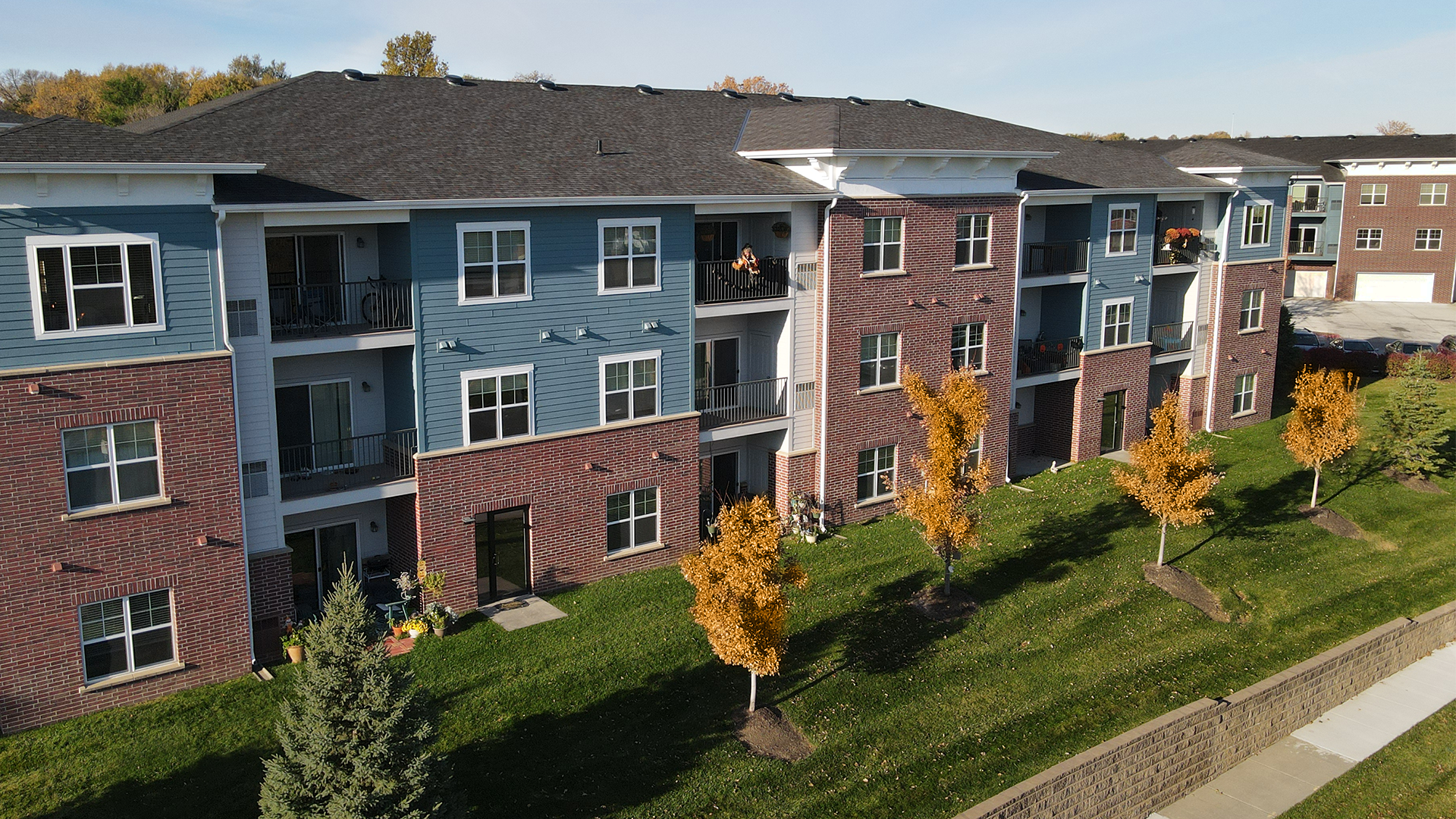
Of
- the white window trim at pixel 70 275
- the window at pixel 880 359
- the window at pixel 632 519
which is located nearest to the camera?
the white window trim at pixel 70 275

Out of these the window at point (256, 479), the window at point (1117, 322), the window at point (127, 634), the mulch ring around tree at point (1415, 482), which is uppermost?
the window at point (1117, 322)

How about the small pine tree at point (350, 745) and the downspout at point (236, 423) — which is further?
the downspout at point (236, 423)

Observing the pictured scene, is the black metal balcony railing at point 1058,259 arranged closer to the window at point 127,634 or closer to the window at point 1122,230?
the window at point 1122,230

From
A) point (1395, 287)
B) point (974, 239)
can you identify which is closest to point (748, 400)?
point (974, 239)

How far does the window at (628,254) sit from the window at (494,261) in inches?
75.6

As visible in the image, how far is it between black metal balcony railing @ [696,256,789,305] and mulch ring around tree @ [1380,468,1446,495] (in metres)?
23.2

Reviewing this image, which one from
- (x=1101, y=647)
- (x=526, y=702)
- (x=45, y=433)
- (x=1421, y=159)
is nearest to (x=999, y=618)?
(x=1101, y=647)

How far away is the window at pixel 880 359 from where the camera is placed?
3066 cm

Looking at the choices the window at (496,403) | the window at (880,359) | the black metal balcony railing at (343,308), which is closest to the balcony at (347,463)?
the window at (496,403)

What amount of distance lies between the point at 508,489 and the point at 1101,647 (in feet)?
44.2

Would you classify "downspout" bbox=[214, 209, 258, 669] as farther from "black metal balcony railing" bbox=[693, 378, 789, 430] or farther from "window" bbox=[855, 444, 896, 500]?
"window" bbox=[855, 444, 896, 500]

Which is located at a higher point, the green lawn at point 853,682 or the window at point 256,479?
the window at point 256,479

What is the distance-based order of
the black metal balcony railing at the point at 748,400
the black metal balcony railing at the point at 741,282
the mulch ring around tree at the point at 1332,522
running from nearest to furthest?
the black metal balcony railing at the point at 741,282, the black metal balcony railing at the point at 748,400, the mulch ring around tree at the point at 1332,522

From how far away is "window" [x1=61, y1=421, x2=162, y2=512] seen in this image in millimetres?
19031
